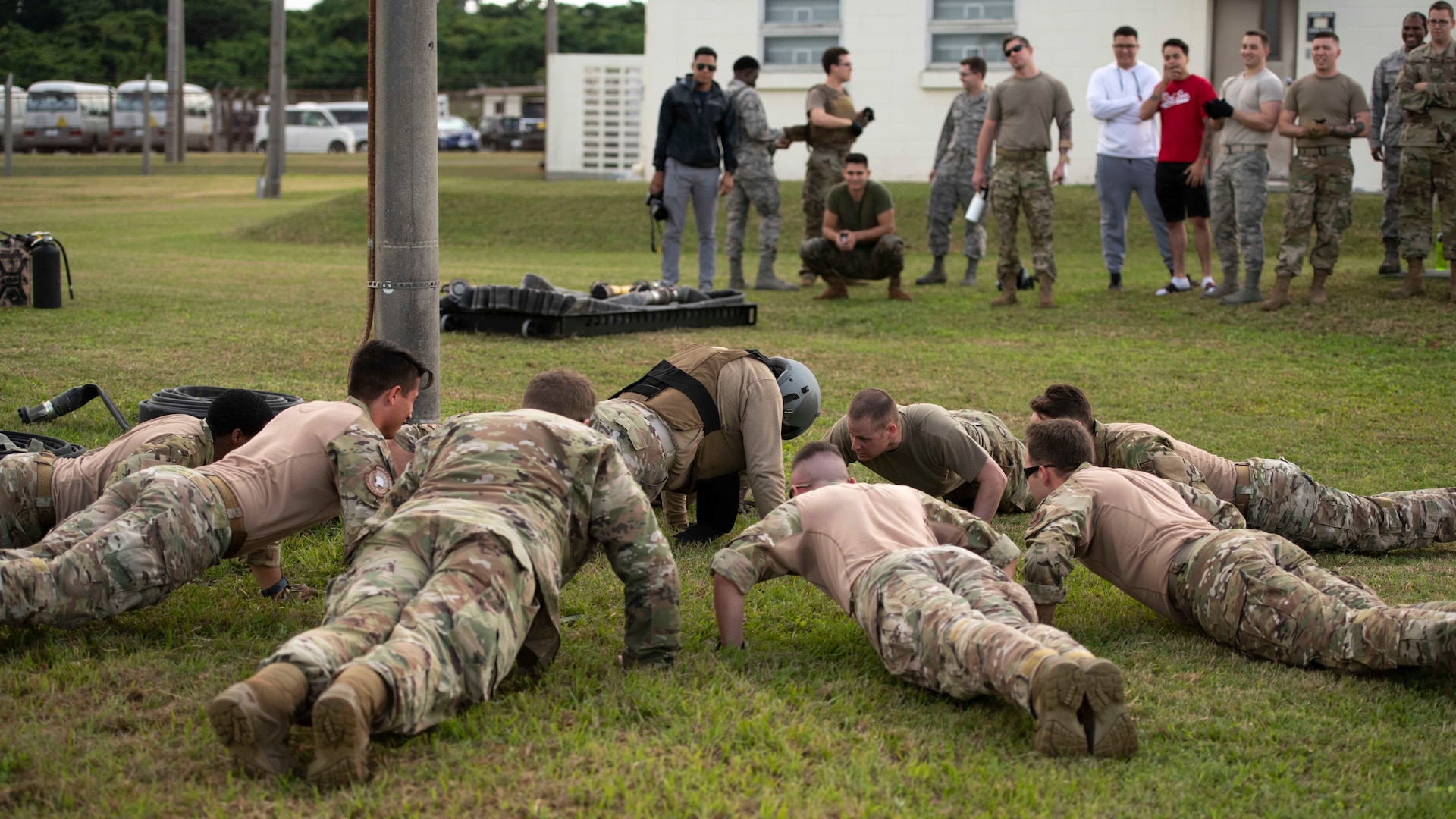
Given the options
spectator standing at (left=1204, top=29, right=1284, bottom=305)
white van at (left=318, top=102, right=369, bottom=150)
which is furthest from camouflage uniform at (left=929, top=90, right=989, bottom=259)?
white van at (left=318, top=102, right=369, bottom=150)

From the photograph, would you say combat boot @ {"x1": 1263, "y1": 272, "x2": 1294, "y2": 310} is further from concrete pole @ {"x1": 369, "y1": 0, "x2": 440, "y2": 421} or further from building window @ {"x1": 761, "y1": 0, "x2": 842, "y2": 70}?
building window @ {"x1": 761, "y1": 0, "x2": 842, "y2": 70}

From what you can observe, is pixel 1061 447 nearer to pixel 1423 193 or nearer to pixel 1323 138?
pixel 1323 138

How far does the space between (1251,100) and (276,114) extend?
73.6ft

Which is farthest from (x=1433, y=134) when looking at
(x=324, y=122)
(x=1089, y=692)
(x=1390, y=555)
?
(x=324, y=122)

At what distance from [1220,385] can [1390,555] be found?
11.6 ft

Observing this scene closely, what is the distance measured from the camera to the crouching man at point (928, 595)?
3.29 m

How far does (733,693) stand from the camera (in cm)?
373

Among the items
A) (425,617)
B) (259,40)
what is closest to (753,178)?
(425,617)

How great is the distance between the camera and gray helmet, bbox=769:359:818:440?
19.2ft

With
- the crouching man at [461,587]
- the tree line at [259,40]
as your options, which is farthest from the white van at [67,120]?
the crouching man at [461,587]

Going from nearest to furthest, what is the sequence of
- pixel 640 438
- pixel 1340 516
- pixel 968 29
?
pixel 640 438 → pixel 1340 516 → pixel 968 29

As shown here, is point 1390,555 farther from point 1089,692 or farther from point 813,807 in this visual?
point 813,807

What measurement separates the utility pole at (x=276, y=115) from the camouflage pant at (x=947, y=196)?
1832cm

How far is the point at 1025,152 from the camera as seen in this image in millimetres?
12008
